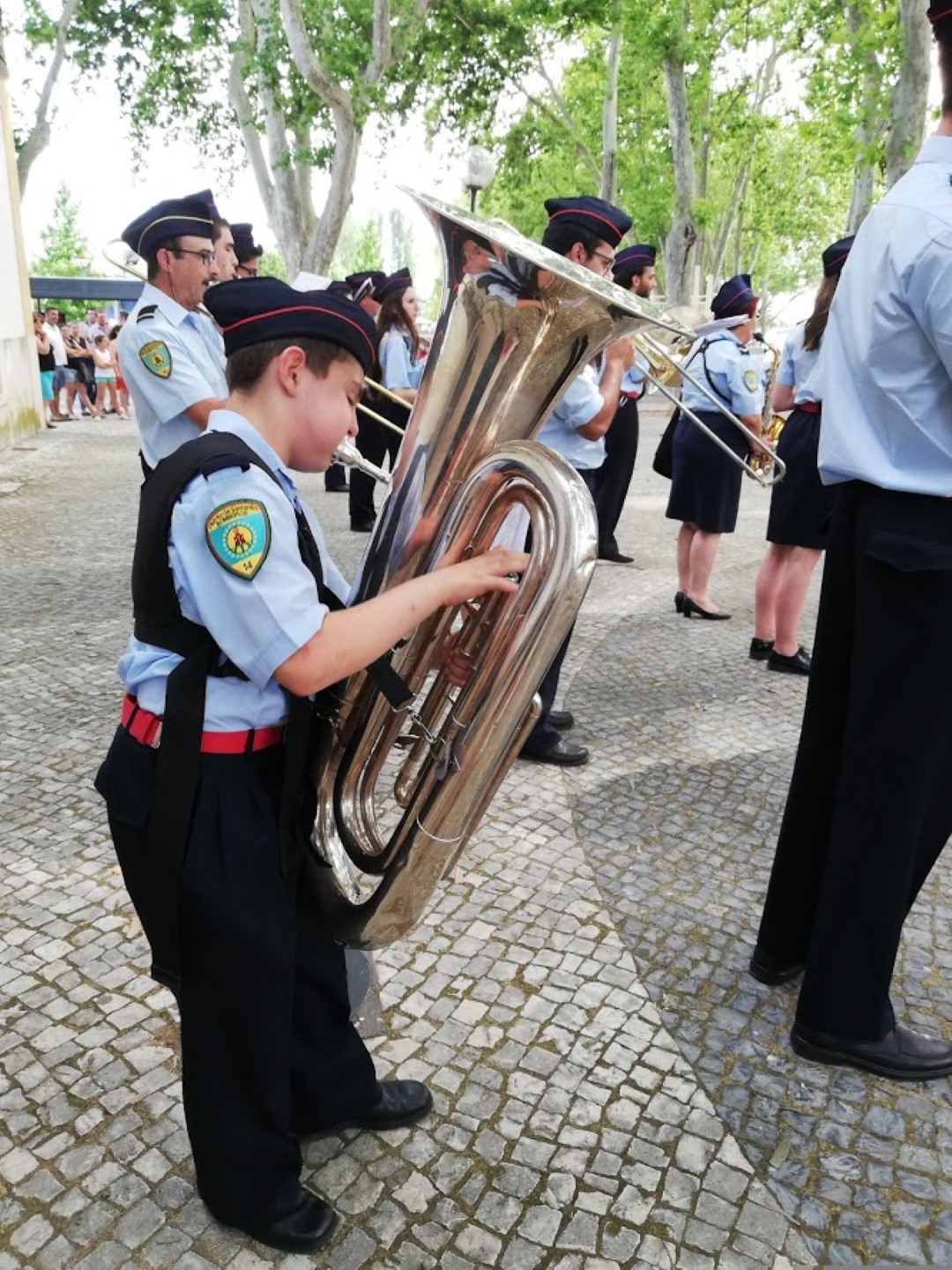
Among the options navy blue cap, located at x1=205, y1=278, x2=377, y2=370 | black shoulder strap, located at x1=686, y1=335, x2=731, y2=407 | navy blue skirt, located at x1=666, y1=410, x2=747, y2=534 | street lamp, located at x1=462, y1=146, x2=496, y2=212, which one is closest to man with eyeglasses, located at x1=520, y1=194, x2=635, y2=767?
navy blue cap, located at x1=205, y1=278, x2=377, y2=370

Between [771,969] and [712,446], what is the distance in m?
3.60

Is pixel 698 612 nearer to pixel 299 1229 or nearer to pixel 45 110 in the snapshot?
pixel 299 1229

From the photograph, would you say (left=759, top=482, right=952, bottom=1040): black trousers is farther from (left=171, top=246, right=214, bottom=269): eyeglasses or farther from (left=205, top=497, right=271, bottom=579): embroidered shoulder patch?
(left=171, top=246, right=214, bottom=269): eyeglasses

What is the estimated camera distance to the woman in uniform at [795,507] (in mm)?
4547

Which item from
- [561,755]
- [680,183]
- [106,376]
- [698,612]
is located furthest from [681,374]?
[106,376]

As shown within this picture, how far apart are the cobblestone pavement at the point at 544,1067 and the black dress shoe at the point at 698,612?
2016 mm

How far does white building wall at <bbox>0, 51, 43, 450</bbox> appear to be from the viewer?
13094 mm

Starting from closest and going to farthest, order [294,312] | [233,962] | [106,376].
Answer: [294,312] → [233,962] → [106,376]

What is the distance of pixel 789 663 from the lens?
5047mm

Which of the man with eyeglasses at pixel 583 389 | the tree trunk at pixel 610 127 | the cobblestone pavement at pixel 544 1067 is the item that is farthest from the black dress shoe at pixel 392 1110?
the tree trunk at pixel 610 127

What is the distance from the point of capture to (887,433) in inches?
78.9

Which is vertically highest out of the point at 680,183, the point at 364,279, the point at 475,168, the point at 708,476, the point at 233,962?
the point at 680,183

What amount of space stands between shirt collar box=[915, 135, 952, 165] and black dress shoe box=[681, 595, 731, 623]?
411 cm

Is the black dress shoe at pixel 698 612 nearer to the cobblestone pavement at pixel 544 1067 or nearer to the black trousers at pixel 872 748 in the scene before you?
the cobblestone pavement at pixel 544 1067
